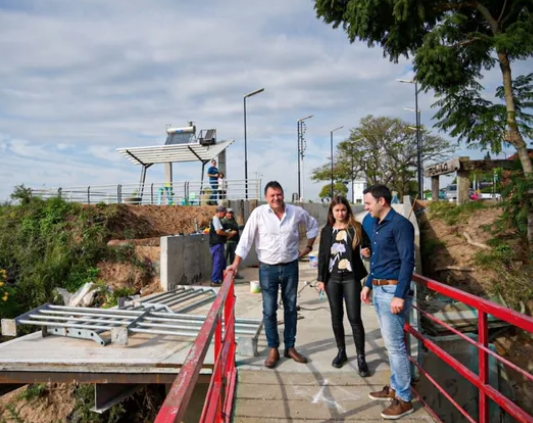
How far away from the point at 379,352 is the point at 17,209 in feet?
39.9

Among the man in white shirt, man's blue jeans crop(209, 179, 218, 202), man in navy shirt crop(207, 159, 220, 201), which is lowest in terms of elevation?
the man in white shirt

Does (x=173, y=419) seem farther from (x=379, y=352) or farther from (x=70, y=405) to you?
(x=70, y=405)

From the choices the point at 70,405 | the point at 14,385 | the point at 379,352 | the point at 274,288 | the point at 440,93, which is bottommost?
the point at 70,405

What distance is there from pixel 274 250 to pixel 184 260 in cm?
623

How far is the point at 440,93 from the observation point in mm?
11492

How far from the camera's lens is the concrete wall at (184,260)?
30.7ft

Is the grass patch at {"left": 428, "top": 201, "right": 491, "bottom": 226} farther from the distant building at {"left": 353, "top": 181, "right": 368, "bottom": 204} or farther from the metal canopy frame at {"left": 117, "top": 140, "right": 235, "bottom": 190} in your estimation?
the distant building at {"left": 353, "top": 181, "right": 368, "bottom": 204}

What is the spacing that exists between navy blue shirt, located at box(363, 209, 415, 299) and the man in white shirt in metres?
0.96

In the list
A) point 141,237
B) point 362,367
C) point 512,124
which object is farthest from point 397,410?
point 141,237

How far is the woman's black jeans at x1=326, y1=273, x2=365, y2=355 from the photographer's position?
4.02 meters

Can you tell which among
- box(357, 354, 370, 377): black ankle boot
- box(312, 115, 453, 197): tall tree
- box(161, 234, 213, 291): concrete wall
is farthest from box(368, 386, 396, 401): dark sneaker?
box(312, 115, 453, 197): tall tree

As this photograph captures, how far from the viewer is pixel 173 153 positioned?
82.4 feet

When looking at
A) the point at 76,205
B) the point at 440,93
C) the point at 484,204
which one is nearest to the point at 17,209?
the point at 76,205

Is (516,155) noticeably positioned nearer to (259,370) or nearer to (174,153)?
(259,370)
